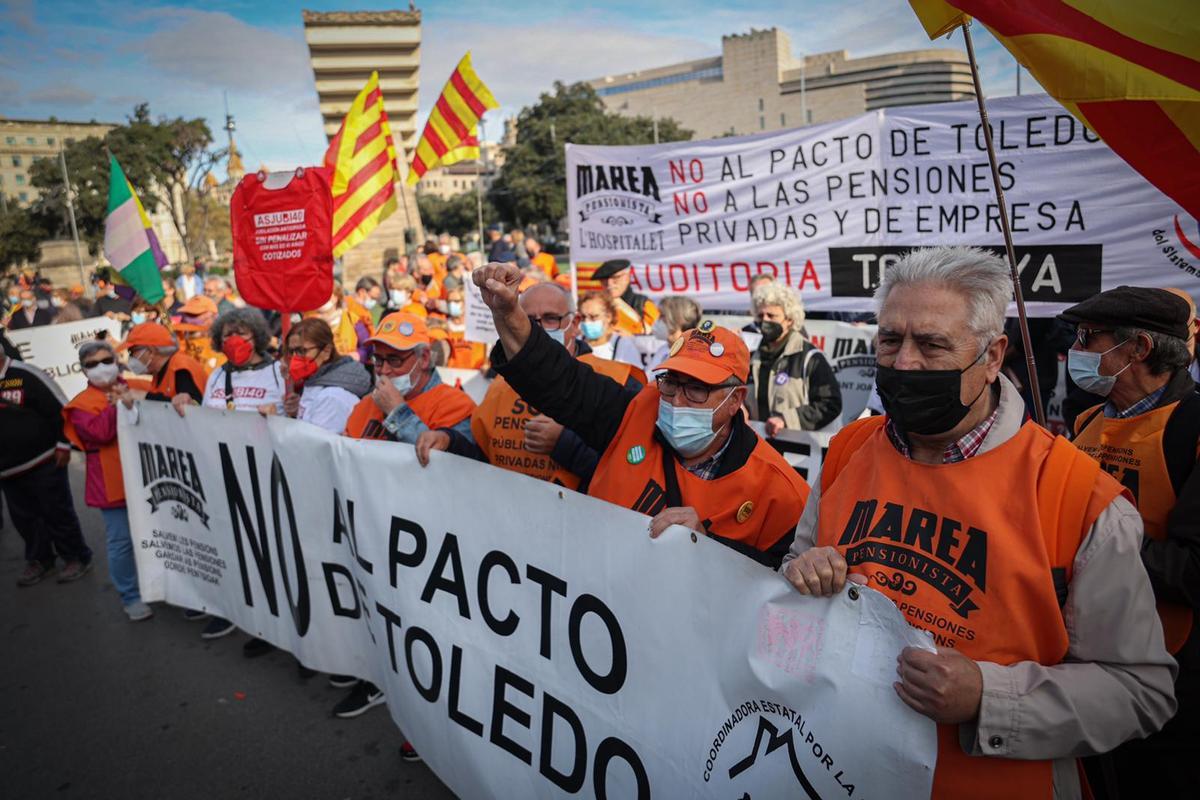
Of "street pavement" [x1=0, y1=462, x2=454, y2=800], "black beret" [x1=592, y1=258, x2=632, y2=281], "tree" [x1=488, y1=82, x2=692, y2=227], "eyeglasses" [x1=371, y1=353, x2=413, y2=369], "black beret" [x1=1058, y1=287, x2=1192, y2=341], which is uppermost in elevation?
"tree" [x1=488, y1=82, x2=692, y2=227]

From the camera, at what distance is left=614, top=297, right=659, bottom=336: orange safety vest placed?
6305mm

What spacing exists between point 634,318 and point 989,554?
5094mm

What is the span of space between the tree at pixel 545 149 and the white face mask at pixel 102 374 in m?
46.2

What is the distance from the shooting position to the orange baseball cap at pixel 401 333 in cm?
364

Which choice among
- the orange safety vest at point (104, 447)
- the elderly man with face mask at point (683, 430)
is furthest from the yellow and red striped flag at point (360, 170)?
the elderly man with face mask at point (683, 430)

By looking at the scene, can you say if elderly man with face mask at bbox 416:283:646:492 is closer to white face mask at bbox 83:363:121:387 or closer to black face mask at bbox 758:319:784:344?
black face mask at bbox 758:319:784:344

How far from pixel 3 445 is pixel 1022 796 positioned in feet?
22.2

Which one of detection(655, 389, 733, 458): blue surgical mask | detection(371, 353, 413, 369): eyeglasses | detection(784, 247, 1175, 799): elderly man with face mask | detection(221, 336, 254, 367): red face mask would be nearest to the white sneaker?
detection(221, 336, 254, 367): red face mask

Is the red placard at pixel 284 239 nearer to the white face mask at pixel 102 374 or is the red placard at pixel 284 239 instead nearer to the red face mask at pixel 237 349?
the red face mask at pixel 237 349

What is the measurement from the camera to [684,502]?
2.42m

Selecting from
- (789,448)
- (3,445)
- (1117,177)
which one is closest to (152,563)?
(3,445)

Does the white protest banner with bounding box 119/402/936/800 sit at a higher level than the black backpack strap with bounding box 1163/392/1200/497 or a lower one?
lower

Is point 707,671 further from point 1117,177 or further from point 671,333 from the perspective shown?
point 1117,177

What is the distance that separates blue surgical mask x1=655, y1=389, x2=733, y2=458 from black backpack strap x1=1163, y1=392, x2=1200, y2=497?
1.30 m
